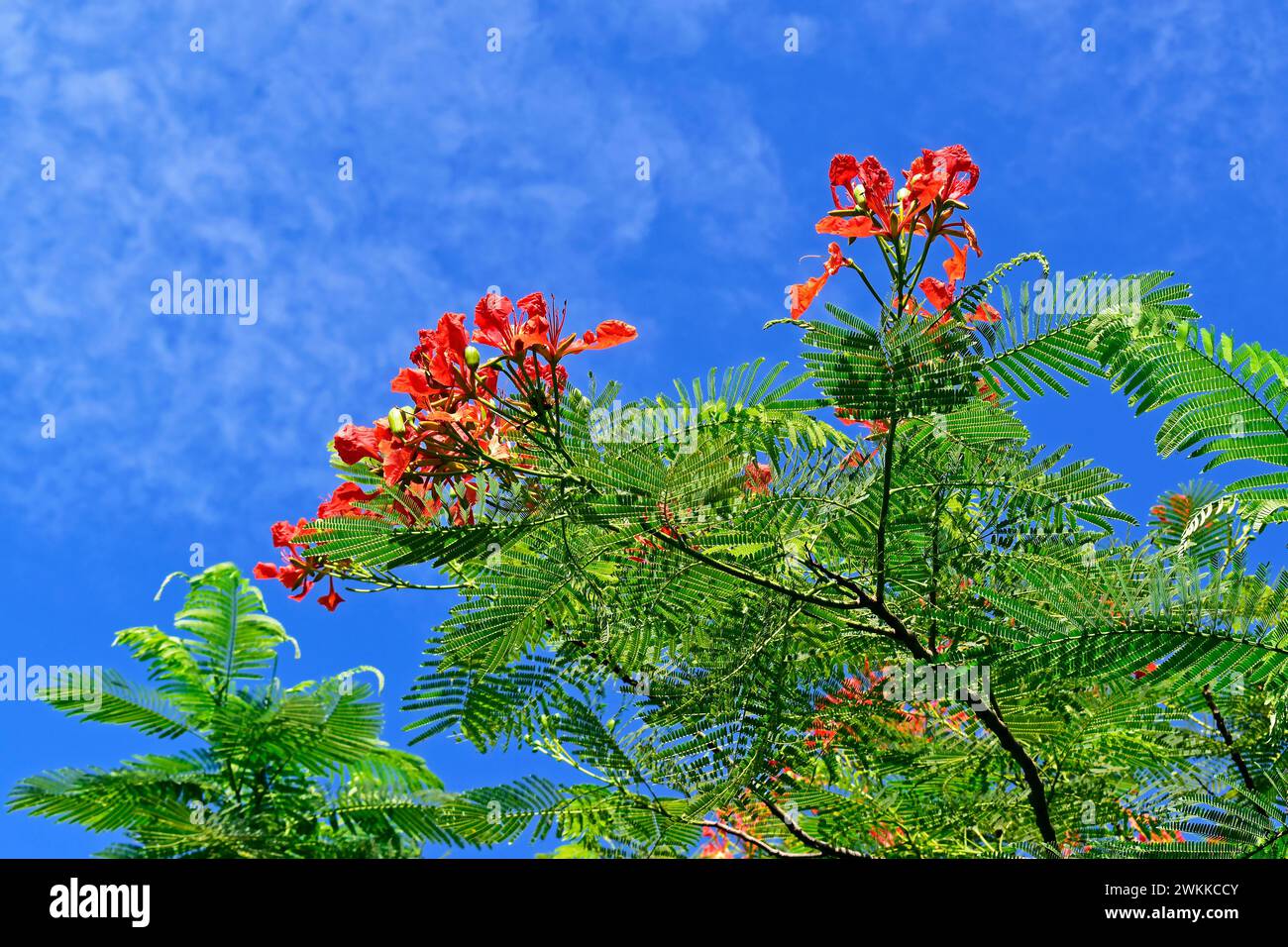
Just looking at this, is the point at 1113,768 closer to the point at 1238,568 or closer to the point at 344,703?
the point at 1238,568

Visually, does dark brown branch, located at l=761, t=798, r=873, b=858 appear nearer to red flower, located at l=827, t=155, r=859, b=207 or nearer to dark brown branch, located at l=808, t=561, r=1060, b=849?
dark brown branch, located at l=808, t=561, r=1060, b=849

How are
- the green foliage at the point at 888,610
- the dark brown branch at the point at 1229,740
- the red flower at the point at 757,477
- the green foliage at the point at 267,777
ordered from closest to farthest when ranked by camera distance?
the green foliage at the point at 888,610
the red flower at the point at 757,477
the dark brown branch at the point at 1229,740
the green foliage at the point at 267,777

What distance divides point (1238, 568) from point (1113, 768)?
3.28 ft

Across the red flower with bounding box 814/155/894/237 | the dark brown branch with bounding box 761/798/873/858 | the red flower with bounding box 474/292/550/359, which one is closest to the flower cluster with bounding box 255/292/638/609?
the red flower with bounding box 474/292/550/359

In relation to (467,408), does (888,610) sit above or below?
below

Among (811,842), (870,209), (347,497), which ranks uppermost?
(870,209)

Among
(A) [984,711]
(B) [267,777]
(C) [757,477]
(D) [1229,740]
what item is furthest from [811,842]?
(B) [267,777]

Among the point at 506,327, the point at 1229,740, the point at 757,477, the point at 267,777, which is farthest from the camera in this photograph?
the point at 267,777

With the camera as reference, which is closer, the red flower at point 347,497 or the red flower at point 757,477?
the red flower at point 347,497

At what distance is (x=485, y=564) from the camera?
2.27m

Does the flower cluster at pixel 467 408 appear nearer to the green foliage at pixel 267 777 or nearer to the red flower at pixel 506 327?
the red flower at pixel 506 327

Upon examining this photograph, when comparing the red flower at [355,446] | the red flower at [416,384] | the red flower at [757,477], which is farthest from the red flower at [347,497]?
the red flower at [757,477]

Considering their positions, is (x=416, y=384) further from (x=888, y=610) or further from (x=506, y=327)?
(x=888, y=610)

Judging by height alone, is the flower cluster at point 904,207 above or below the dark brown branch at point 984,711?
above
